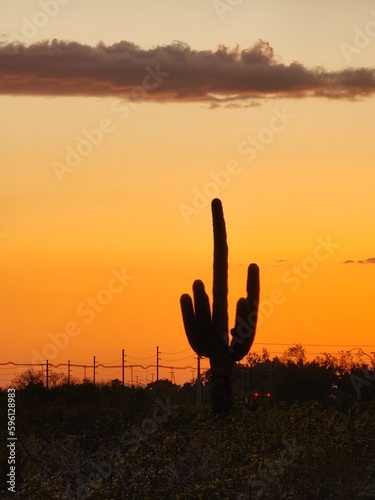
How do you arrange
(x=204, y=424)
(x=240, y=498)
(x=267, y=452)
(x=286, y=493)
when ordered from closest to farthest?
(x=240, y=498)
(x=286, y=493)
(x=267, y=452)
(x=204, y=424)

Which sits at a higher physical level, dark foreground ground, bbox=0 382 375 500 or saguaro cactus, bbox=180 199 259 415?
saguaro cactus, bbox=180 199 259 415

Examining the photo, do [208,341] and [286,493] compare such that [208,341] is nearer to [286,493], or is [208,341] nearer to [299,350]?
[286,493]

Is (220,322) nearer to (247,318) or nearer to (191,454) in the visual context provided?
(247,318)

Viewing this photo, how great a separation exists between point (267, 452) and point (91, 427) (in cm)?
570

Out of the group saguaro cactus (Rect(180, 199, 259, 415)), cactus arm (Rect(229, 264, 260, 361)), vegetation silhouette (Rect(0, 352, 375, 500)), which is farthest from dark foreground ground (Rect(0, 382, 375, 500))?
cactus arm (Rect(229, 264, 260, 361))

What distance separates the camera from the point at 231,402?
99.4ft

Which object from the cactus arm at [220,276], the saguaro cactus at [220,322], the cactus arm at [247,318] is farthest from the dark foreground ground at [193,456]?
the cactus arm at [220,276]

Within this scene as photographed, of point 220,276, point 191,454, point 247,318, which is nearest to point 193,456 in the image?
point 191,454

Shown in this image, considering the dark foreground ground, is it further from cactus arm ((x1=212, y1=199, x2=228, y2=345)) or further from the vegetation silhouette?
cactus arm ((x1=212, y1=199, x2=228, y2=345))

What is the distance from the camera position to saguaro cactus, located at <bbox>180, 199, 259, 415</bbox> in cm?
2944

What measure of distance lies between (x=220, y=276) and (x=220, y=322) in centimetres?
131

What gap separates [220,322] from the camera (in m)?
30.1

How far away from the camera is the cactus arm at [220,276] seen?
30062 millimetres

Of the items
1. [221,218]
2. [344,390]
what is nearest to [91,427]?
[221,218]
